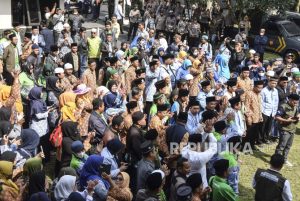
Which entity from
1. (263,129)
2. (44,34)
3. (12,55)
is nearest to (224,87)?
(263,129)

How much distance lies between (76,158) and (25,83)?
3201mm

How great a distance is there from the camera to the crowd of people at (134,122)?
597 cm

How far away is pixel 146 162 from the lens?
6.33 m

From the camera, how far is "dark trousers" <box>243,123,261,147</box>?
33.9 feet

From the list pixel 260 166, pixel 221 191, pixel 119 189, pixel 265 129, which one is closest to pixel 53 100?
→ pixel 119 189

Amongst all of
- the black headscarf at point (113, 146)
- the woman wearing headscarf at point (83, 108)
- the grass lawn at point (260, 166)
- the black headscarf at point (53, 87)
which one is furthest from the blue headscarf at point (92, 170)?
the grass lawn at point (260, 166)

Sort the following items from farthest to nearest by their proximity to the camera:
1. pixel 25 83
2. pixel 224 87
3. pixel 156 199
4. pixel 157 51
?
pixel 157 51
pixel 224 87
pixel 25 83
pixel 156 199

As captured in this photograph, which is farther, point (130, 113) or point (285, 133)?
point (285, 133)

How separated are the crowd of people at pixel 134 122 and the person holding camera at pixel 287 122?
2 centimetres

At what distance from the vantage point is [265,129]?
36.3 ft

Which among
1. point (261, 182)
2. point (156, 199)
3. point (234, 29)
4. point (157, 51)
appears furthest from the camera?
point (234, 29)

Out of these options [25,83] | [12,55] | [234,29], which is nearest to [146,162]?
[25,83]

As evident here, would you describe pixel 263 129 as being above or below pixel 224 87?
below

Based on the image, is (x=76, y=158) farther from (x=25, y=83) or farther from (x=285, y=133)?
(x=285, y=133)
